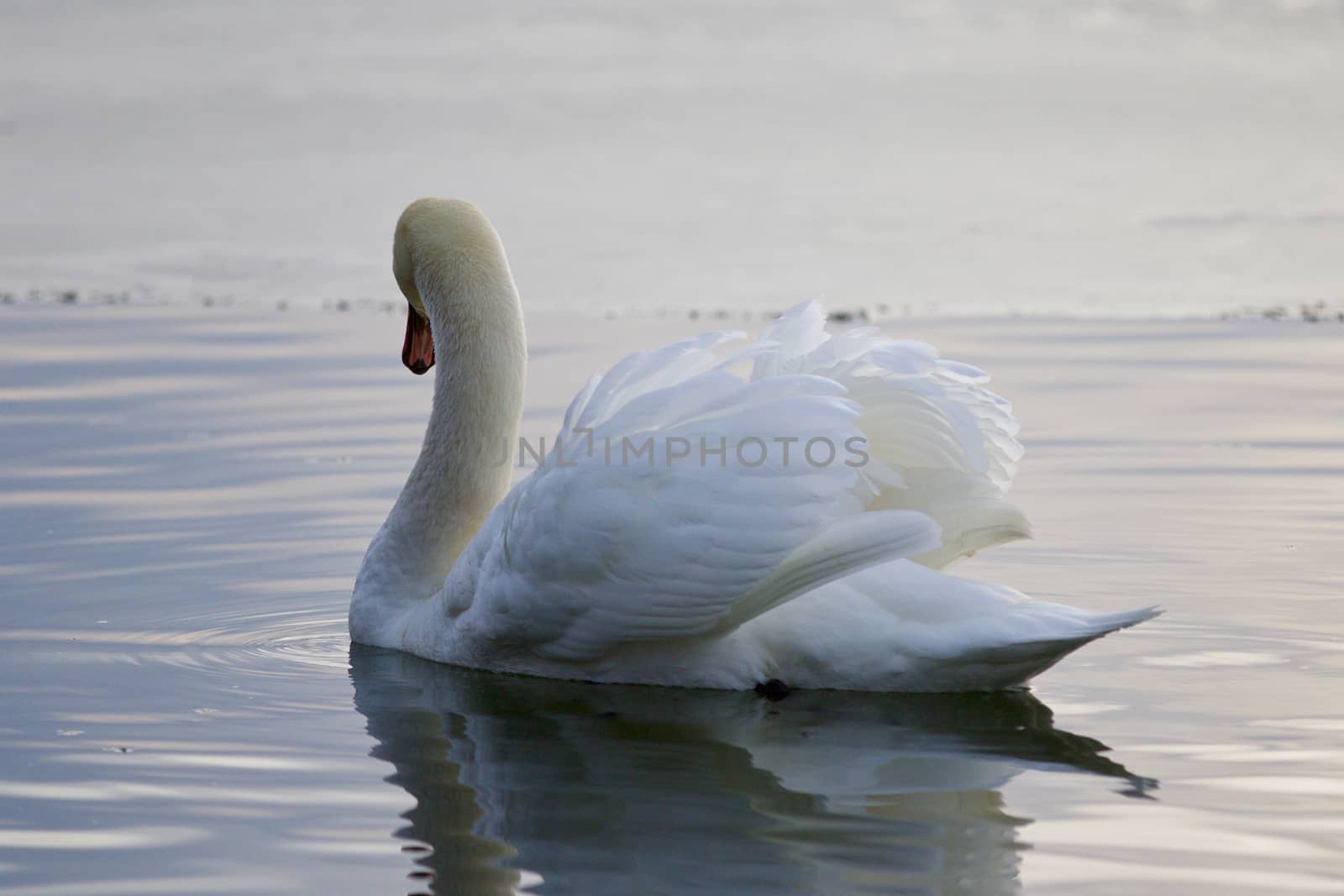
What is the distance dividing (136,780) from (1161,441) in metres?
6.44

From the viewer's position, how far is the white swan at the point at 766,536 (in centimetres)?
562

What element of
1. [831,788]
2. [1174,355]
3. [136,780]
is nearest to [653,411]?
[831,788]

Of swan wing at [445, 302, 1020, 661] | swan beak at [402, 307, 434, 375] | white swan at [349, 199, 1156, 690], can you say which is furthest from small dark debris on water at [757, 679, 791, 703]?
swan beak at [402, 307, 434, 375]

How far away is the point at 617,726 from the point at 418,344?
94.9 inches

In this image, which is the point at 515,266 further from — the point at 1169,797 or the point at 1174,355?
the point at 1169,797

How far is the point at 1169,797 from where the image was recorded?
498 cm

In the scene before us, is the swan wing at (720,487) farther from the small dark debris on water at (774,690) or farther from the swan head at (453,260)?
the swan head at (453,260)

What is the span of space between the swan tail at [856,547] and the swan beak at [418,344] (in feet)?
8.24

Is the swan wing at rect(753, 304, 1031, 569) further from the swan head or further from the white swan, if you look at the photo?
the swan head

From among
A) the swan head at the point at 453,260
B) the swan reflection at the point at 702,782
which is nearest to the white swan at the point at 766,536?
the swan reflection at the point at 702,782

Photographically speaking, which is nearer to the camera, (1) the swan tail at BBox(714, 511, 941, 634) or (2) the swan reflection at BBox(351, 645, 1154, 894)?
(2) the swan reflection at BBox(351, 645, 1154, 894)

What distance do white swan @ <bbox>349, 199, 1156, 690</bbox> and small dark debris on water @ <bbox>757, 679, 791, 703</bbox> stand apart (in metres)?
0.03

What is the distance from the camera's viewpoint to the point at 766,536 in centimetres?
557

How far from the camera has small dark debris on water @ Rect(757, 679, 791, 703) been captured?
241 inches
